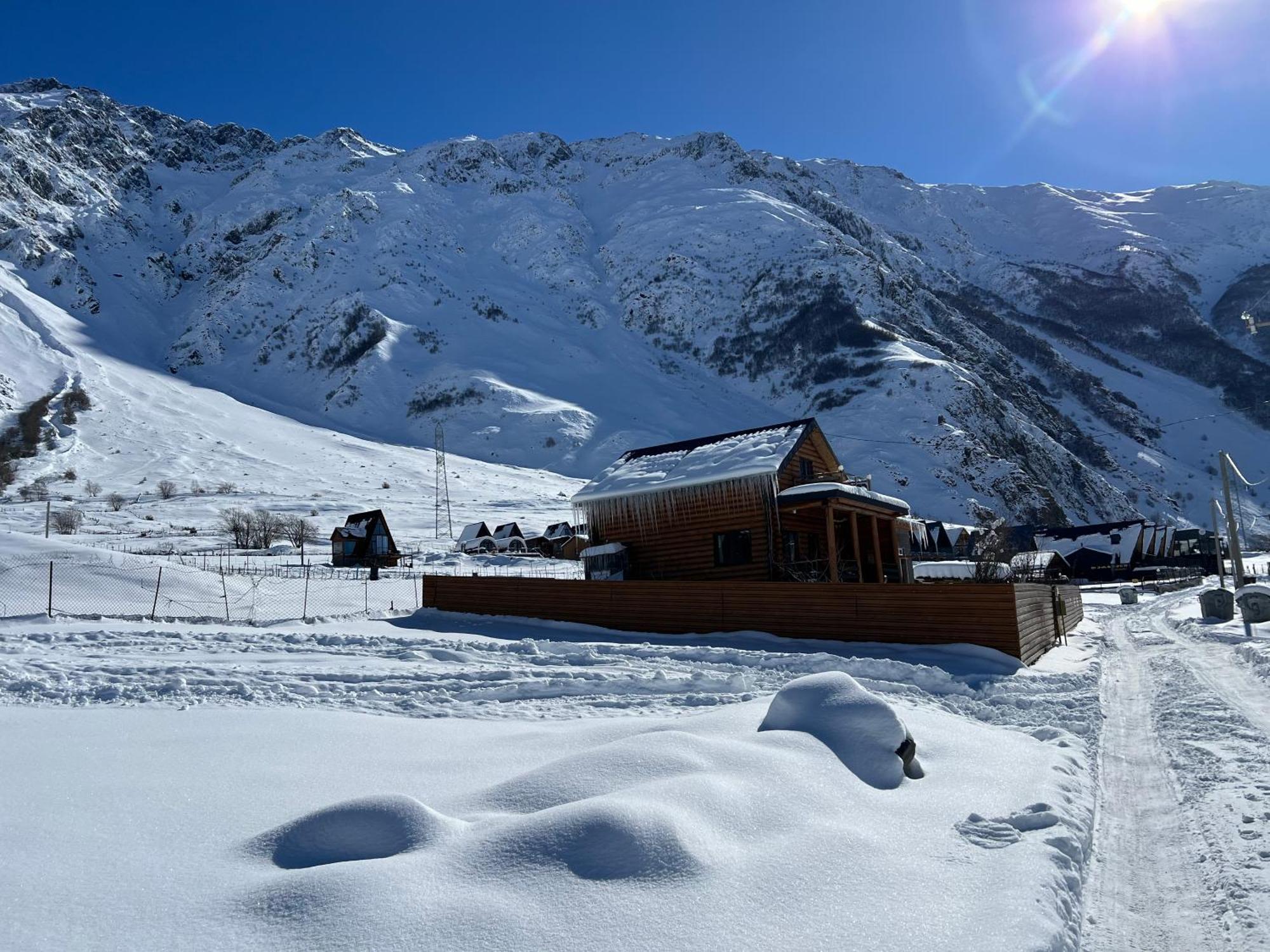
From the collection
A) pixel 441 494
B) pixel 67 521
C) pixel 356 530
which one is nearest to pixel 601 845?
pixel 356 530

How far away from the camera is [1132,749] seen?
25.3 ft

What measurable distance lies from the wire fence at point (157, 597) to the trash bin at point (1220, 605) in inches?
893

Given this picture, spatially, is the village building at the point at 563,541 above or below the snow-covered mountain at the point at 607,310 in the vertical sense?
below

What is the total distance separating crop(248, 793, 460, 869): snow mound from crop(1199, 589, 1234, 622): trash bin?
82.3 feet

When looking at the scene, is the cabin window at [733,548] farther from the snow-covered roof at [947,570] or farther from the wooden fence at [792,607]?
the snow-covered roof at [947,570]

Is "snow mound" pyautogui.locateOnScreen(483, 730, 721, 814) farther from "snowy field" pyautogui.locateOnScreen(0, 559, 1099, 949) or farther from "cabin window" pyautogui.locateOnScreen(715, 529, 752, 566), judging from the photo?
"cabin window" pyautogui.locateOnScreen(715, 529, 752, 566)

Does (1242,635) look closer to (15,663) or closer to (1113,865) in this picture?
(1113,865)

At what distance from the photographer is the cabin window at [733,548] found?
2066 cm

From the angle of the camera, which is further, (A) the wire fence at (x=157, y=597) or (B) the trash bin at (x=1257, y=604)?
(B) the trash bin at (x=1257, y=604)

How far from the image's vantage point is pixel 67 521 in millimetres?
45406

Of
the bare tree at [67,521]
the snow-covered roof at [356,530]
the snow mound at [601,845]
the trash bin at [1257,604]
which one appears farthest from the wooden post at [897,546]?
the bare tree at [67,521]

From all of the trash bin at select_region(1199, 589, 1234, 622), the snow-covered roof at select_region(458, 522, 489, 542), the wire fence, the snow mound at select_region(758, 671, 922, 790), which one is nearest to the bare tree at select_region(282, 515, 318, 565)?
the snow-covered roof at select_region(458, 522, 489, 542)

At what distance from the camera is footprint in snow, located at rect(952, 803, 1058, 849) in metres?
4.79

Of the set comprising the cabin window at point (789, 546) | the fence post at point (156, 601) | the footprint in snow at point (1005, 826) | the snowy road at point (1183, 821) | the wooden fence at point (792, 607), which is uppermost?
the cabin window at point (789, 546)
